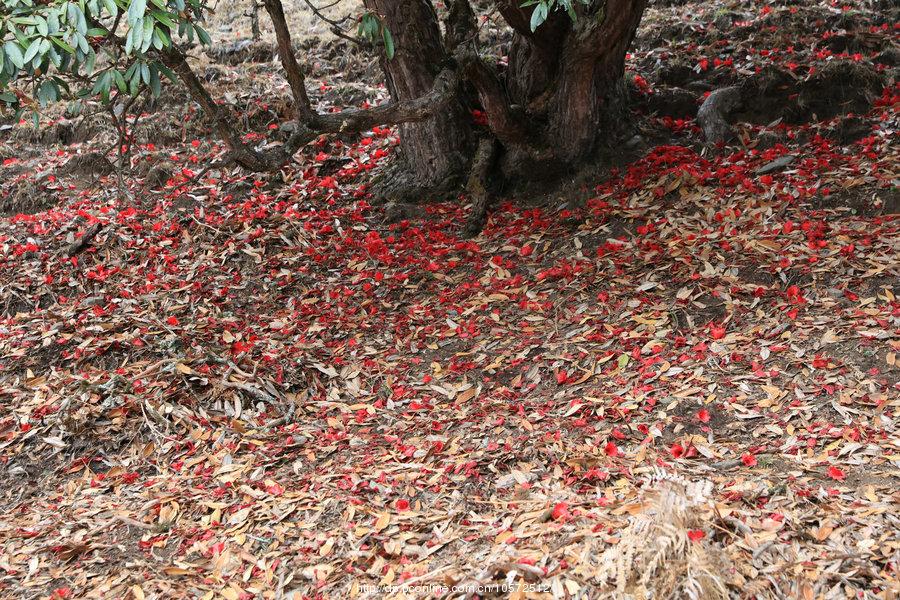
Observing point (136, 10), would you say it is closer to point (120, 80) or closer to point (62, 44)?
point (62, 44)

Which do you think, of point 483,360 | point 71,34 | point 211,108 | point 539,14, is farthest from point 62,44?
point 483,360

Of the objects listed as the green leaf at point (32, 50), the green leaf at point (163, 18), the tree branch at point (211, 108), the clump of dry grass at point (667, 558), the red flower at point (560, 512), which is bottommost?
the red flower at point (560, 512)

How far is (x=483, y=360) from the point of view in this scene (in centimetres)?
435

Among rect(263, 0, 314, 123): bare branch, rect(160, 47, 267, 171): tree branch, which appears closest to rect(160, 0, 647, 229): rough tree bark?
rect(263, 0, 314, 123): bare branch

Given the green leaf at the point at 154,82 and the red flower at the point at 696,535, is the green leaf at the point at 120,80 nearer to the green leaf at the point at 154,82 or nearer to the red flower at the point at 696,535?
the green leaf at the point at 154,82

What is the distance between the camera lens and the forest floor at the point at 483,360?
2688 mm

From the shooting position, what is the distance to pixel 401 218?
586cm

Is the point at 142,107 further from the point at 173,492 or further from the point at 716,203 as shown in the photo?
the point at 716,203

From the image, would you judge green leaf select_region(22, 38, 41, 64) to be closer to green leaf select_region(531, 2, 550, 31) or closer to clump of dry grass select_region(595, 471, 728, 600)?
green leaf select_region(531, 2, 550, 31)

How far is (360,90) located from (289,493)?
5.15 meters

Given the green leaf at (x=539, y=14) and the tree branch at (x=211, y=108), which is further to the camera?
the tree branch at (x=211, y=108)

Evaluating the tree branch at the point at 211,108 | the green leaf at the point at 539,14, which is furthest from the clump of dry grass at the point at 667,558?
the tree branch at the point at 211,108

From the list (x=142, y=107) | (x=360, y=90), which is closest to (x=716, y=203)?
(x=360, y=90)

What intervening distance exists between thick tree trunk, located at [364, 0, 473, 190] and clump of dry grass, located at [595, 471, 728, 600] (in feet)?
13.2
